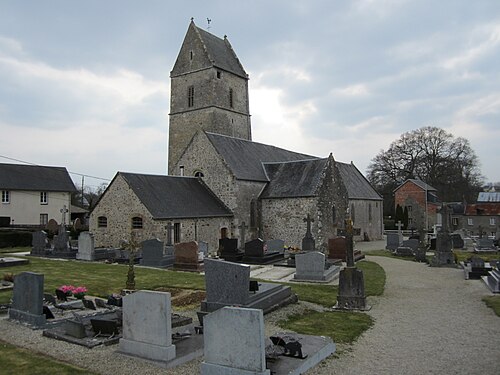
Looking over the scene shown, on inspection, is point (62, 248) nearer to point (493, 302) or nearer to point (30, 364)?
point (30, 364)

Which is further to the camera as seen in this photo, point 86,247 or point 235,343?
point 86,247

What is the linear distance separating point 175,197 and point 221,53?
59.7ft

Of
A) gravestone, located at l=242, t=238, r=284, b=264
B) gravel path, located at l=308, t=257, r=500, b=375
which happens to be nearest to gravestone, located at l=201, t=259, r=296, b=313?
gravel path, located at l=308, t=257, r=500, b=375

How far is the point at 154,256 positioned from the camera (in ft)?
64.4

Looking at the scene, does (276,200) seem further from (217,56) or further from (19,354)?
(19,354)

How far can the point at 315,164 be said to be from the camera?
29.3 meters

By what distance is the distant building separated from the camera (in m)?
37.3

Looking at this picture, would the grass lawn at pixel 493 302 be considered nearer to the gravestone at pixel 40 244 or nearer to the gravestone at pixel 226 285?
the gravestone at pixel 226 285

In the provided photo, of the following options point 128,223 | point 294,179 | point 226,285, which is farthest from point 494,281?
point 128,223

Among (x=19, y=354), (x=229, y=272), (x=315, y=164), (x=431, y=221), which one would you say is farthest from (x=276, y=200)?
(x=431, y=221)

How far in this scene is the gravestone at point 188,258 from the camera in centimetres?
1858

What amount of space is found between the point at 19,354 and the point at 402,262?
63.6 ft

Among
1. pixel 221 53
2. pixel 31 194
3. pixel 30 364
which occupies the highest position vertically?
pixel 221 53

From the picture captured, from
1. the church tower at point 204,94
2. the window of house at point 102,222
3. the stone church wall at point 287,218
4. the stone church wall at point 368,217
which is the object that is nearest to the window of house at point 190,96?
the church tower at point 204,94
